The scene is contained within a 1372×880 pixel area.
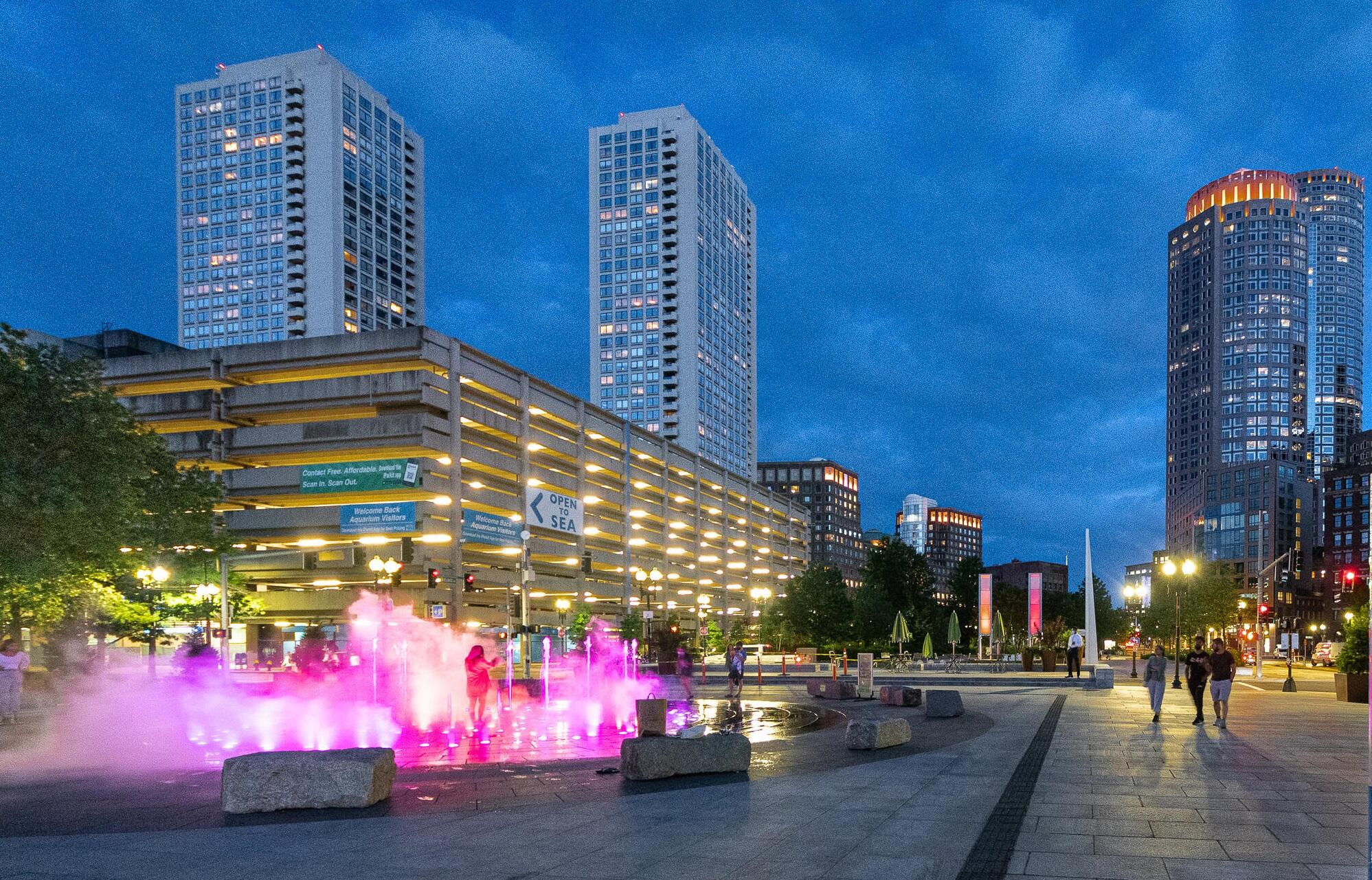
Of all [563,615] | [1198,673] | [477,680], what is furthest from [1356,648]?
[563,615]

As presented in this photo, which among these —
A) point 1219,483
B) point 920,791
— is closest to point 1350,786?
point 920,791

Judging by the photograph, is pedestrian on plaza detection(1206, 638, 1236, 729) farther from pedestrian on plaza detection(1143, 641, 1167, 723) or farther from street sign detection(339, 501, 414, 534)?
street sign detection(339, 501, 414, 534)

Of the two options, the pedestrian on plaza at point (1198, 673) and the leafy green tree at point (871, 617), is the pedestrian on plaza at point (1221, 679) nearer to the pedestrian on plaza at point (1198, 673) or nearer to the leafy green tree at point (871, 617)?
the pedestrian on plaza at point (1198, 673)

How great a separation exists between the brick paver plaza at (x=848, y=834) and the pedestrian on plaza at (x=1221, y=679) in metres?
5.57

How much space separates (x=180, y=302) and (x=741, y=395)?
9839 cm

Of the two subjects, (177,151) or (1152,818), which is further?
(177,151)

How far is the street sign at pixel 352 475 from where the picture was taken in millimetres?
60250

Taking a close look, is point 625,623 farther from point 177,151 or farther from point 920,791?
point 177,151

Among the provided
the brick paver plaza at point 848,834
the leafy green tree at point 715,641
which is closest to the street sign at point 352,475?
the leafy green tree at point 715,641

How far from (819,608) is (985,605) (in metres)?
17.4

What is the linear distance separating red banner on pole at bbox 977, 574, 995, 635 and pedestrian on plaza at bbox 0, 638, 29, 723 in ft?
160

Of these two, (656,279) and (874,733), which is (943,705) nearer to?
(874,733)

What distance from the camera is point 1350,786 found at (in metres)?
12.4

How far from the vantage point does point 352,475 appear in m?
61.4
